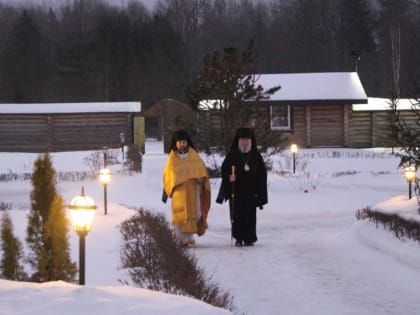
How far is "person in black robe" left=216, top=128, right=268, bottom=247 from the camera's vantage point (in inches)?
468

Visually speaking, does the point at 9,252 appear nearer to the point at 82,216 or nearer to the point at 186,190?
the point at 82,216

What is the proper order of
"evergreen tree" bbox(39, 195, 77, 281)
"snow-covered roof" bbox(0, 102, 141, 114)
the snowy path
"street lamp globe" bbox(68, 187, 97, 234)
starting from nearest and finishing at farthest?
1. "evergreen tree" bbox(39, 195, 77, 281)
2. "street lamp globe" bbox(68, 187, 97, 234)
3. the snowy path
4. "snow-covered roof" bbox(0, 102, 141, 114)

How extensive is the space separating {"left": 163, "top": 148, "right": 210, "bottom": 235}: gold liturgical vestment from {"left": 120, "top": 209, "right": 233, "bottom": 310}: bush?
112cm

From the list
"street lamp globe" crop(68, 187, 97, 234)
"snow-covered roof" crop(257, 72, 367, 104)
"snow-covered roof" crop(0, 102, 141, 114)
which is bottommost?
"street lamp globe" crop(68, 187, 97, 234)

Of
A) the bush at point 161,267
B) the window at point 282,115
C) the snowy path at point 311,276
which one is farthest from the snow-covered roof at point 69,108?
the bush at point 161,267

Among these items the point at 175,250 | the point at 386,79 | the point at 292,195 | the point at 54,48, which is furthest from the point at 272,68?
the point at 175,250

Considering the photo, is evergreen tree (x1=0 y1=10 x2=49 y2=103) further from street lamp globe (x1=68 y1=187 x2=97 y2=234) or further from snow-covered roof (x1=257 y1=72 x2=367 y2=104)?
street lamp globe (x1=68 y1=187 x2=97 y2=234)

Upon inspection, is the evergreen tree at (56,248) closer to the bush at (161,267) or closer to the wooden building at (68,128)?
the bush at (161,267)

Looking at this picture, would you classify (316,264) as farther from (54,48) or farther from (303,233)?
(54,48)

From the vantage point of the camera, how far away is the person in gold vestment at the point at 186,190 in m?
11.5

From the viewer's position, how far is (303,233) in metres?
13.2

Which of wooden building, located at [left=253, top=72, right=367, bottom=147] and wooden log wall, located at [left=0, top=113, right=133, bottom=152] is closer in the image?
wooden building, located at [left=253, top=72, right=367, bottom=147]

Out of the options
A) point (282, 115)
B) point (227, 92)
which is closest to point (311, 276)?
point (227, 92)

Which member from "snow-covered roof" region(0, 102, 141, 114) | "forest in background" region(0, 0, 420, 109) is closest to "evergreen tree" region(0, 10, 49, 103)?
"forest in background" region(0, 0, 420, 109)
